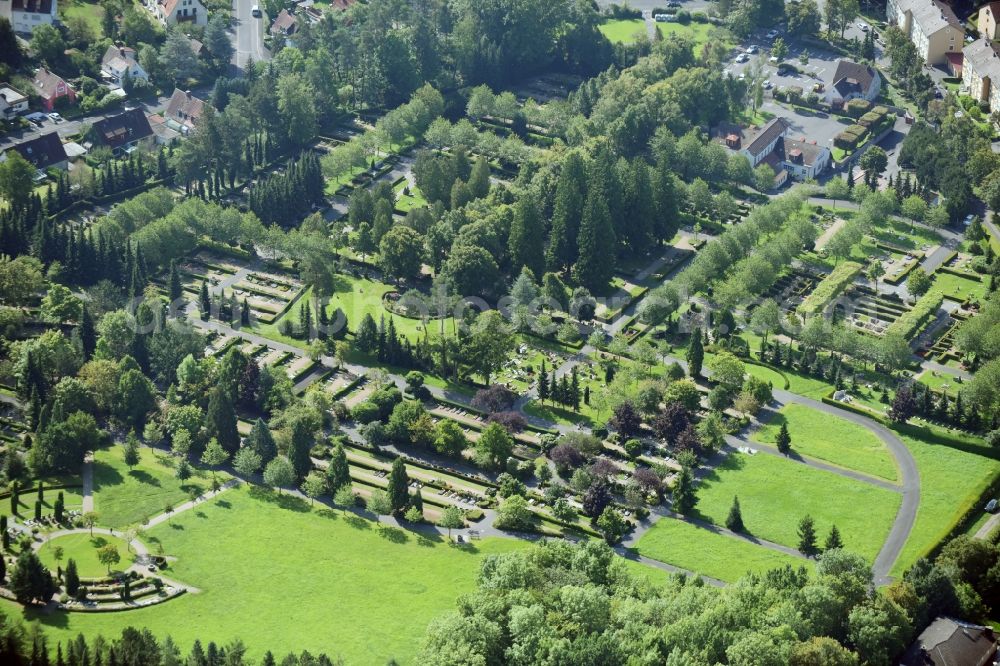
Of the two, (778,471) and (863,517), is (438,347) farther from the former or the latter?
(863,517)

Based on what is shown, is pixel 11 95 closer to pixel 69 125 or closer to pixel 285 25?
pixel 69 125

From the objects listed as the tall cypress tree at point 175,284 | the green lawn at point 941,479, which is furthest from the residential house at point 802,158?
the tall cypress tree at point 175,284

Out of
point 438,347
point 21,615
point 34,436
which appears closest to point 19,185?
point 34,436

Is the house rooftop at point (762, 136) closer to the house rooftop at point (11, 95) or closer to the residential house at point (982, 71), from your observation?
the residential house at point (982, 71)

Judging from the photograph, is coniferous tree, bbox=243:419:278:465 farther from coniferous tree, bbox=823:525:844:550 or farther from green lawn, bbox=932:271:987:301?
green lawn, bbox=932:271:987:301

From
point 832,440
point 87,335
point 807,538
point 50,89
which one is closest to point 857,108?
point 832,440

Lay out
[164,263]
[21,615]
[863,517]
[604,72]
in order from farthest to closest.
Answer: [604,72], [164,263], [863,517], [21,615]

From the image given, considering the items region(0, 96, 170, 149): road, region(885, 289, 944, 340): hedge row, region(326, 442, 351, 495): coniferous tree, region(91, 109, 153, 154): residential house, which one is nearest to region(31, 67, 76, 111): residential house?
region(0, 96, 170, 149): road
